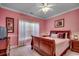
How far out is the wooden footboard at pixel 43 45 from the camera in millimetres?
1715

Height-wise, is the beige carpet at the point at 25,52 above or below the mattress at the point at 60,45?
below

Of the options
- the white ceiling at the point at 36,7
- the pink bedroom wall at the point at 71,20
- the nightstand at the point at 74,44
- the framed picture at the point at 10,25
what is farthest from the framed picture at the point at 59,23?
the framed picture at the point at 10,25

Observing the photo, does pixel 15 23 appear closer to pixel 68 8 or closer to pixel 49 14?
pixel 49 14

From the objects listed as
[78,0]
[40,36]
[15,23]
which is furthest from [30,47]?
[78,0]

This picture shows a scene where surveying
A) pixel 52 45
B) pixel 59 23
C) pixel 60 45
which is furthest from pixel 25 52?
pixel 59 23

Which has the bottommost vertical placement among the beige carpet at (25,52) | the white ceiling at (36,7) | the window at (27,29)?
the beige carpet at (25,52)

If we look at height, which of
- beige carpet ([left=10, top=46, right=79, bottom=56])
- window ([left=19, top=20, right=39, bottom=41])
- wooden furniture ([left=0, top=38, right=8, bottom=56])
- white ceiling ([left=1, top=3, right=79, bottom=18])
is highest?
white ceiling ([left=1, top=3, right=79, bottom=18])

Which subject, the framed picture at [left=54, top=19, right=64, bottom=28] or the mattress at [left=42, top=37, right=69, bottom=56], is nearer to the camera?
the mattress at [left=42, top=37, right=69, bottom=56]

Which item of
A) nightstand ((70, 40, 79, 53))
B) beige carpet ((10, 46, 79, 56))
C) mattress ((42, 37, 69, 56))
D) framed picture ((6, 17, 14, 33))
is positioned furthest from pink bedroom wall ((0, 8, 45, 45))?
nightstand ((70, 40, 79, 53))

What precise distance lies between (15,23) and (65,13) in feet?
3.38

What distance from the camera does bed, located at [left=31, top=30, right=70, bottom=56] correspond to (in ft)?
5.55

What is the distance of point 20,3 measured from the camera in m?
1.80

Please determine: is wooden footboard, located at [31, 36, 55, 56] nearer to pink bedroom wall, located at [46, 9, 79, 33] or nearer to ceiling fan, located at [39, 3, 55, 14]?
pink bedroom wall, located at [46, 9, 79, 33]

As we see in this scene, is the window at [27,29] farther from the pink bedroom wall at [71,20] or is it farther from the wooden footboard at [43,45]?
the pink bedroom wall at [71,20]
